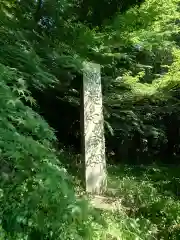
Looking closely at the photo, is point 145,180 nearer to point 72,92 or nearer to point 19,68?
point 72,92

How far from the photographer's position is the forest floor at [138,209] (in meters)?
3.87

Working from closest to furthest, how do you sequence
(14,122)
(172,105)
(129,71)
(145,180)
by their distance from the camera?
(14,122) < (145,180) < (129,71) < (172,105)

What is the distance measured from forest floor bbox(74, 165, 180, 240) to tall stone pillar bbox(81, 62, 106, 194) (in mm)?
308

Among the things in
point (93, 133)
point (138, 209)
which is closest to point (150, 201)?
point (138, 209)

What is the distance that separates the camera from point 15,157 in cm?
295

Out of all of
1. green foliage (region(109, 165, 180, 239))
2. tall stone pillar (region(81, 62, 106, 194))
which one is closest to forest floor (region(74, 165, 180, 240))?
green foliage (region(109, 165, 180, 239))

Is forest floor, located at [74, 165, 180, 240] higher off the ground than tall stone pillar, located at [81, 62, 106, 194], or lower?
lower

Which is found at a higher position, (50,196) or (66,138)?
(66,138)

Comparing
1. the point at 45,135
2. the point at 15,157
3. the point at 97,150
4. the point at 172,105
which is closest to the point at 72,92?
the point at 97,150

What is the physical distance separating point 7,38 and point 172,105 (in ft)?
17.6

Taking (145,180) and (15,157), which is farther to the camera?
(145,180)

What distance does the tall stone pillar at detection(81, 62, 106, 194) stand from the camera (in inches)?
232

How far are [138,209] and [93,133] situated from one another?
5.63 feet

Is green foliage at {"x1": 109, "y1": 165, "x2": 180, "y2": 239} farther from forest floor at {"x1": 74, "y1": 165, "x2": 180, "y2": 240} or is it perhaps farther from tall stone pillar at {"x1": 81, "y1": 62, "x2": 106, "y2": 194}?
tall stone pillar at {"x1": 81, "y1": 62, "x2": 106, "y2": 194}
